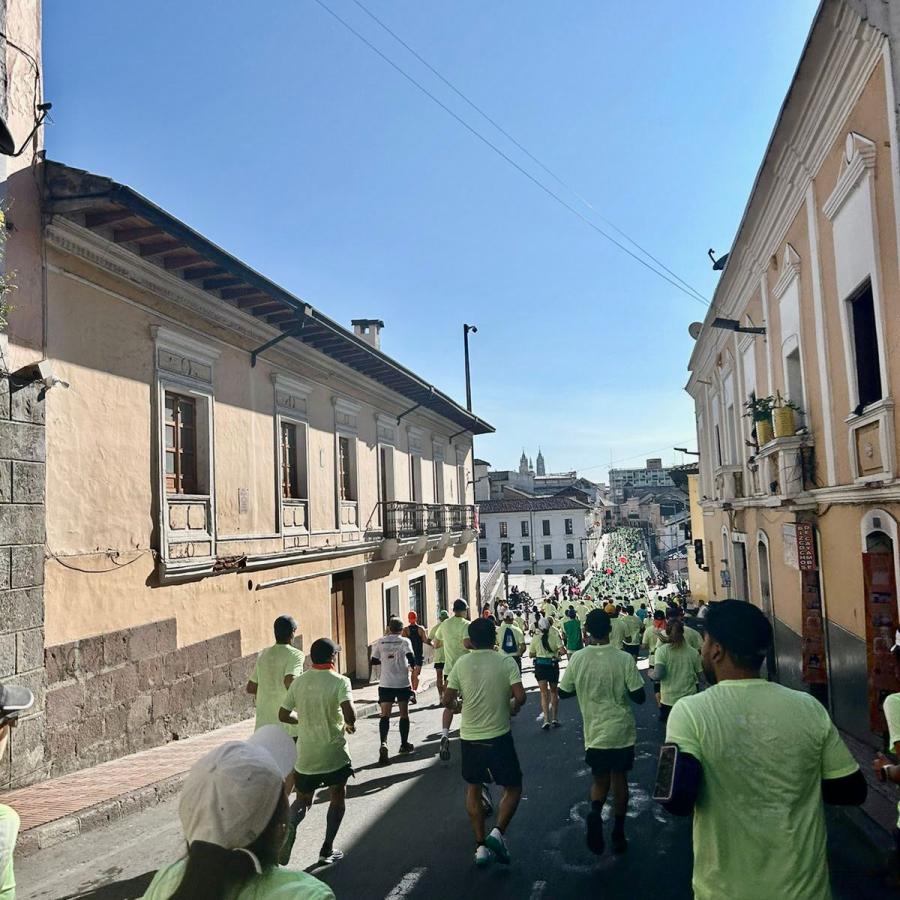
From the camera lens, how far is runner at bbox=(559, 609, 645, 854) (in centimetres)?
527

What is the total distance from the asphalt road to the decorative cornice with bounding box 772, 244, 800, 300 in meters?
6.78

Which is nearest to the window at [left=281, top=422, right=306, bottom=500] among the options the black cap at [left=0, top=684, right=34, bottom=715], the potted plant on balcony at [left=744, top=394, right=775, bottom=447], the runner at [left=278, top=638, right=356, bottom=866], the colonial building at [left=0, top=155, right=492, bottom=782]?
the colonial building at [left=0, top=155, right=492, bottom=782]

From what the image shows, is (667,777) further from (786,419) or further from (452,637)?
(786,419)

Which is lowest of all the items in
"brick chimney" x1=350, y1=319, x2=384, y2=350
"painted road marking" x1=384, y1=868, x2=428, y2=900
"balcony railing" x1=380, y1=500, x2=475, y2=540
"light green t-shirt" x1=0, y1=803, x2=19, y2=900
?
"painted road marking" x1=384, y1=868, x2=428, y2=900

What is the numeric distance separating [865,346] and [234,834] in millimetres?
8206

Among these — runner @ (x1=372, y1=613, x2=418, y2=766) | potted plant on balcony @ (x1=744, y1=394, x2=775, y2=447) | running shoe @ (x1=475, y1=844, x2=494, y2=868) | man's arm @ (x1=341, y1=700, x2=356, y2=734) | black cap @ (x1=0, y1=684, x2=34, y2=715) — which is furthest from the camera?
potted plant on balcony @ (x1=744, y1=394, x2=775, y2=447)

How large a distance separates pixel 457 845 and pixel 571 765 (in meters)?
2.53

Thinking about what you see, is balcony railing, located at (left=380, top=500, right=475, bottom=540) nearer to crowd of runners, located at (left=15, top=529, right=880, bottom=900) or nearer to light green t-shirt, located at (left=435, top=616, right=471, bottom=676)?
light green t-shirt, located at (left=435, top=616, right=471, bottom=676)

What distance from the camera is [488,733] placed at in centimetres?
520

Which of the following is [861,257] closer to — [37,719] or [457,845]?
[457,845]

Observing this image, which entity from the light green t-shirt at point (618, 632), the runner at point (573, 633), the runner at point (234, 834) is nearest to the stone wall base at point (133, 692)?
the runner at point (573, 633)

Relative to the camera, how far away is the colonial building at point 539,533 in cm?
6631

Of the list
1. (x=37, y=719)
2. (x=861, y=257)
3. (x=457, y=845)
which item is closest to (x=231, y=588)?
(x=37, y=719)

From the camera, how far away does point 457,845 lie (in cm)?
549
